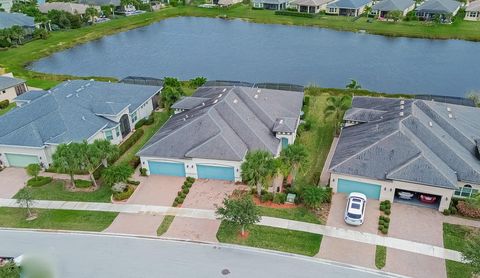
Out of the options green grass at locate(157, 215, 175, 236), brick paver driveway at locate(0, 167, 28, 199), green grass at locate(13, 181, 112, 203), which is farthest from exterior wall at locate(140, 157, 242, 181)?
brick paver driveway at locate(0, 167, 28, 199)

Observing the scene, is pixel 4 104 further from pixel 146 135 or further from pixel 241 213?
pixel 241 213

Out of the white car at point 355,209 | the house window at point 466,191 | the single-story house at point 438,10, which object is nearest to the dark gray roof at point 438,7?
the single-story house at point 438,10

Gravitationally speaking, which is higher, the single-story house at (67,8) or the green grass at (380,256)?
the single-story house at (67,8)

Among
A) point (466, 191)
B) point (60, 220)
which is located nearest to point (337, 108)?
point (466, 191)

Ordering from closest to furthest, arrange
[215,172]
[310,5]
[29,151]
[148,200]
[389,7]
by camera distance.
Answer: [148,200] → [215,172] → [29,151] → [389,7] → [310,5]

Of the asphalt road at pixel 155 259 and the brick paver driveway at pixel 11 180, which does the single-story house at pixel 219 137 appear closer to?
the asphalt road at pixel 155 259
